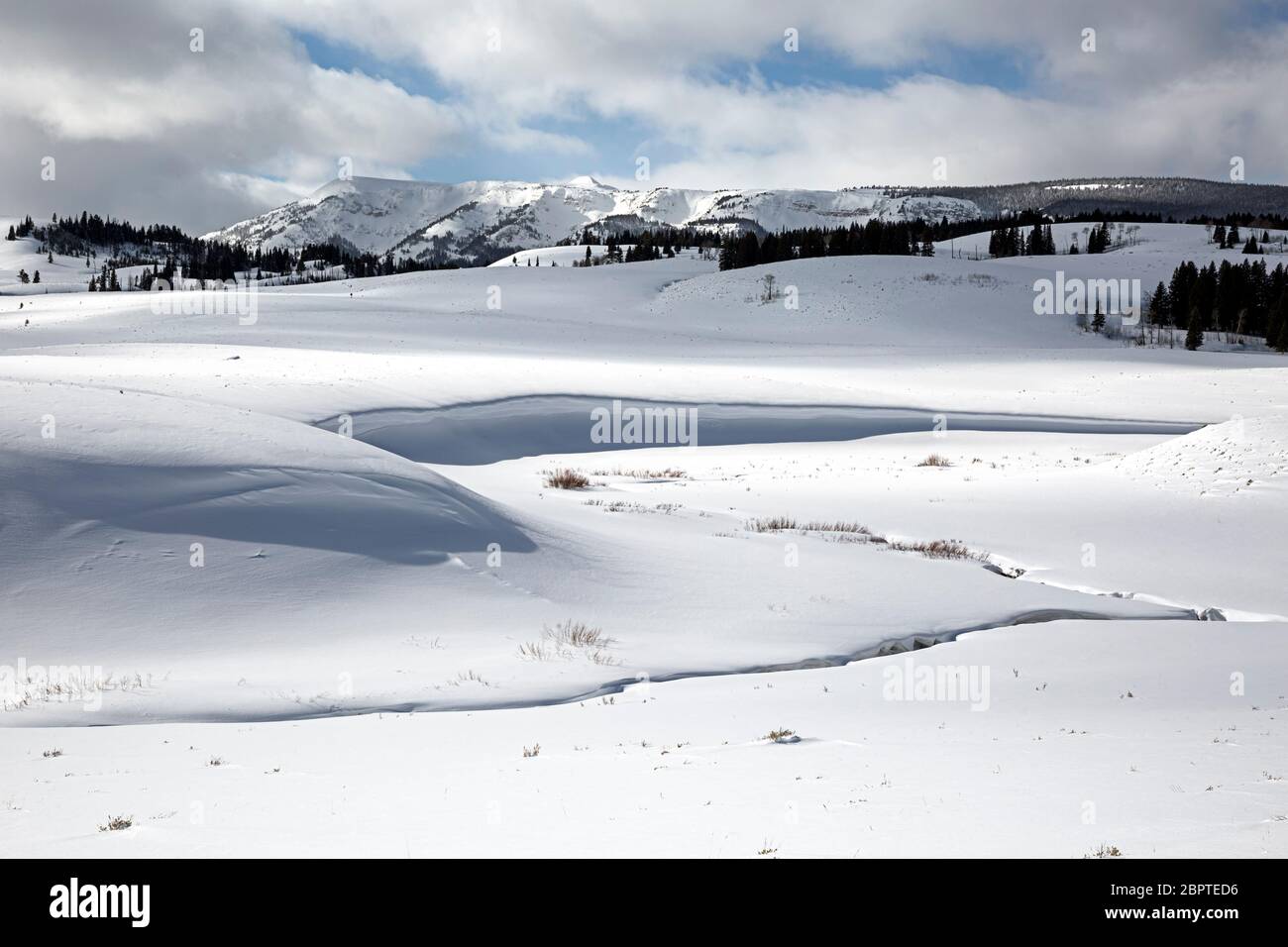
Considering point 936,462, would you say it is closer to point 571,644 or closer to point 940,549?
point 940,549

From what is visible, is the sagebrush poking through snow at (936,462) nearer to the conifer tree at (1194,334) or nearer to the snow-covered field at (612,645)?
the snow-covered field at (612,645)

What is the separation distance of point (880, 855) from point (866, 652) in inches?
297

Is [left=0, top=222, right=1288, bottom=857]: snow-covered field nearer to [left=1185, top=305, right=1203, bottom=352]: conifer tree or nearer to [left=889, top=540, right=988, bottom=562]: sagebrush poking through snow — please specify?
[left=889, top=540, right=988, bottom=562]: sagebrush poking through snow

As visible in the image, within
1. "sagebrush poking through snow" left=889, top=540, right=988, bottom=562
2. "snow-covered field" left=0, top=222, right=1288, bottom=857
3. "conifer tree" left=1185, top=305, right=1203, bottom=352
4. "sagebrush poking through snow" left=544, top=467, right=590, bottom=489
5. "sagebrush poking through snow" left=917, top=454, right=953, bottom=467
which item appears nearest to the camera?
"snow-covered field" left=0, top=222, right=1288, bottom=857

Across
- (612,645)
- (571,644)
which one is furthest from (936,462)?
(571,644)

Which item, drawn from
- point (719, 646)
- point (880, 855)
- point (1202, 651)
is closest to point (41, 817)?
point (880, 855)

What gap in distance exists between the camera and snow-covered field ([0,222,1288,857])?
568 cm

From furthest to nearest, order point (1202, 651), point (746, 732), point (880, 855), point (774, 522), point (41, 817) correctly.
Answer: point (774, 522) < point (1202, 651) < point (746, 732) < point (41, 817) < point (880, 855)

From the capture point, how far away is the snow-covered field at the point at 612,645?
5.68 m

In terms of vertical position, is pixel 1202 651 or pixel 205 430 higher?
pixel 205 430

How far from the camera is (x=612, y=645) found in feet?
38.0

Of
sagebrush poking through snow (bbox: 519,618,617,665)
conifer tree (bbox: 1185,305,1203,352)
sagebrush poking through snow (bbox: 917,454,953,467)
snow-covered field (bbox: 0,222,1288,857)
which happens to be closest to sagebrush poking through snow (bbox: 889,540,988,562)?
snow-covered field (bbox: 0,222,1288,857)

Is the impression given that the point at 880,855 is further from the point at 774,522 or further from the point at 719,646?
the point at 774,522

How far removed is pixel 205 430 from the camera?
14.7m
